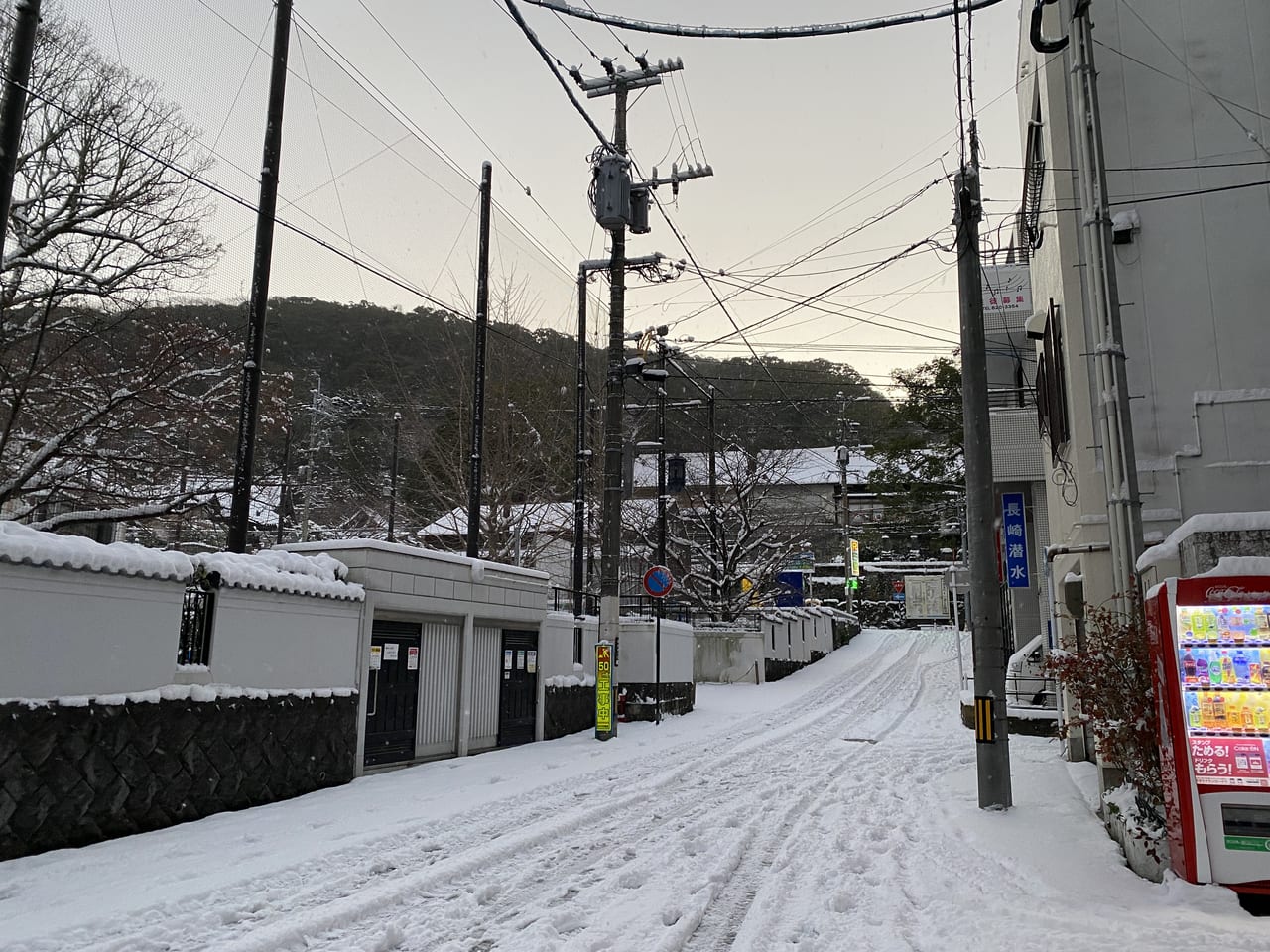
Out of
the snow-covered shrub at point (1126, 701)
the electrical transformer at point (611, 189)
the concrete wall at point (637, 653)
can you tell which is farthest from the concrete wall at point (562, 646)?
the snow-covered shrub at point (1126, 701)

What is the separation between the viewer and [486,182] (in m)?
18.4

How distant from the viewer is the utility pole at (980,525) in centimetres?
896

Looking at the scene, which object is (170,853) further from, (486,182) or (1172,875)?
(486,182)

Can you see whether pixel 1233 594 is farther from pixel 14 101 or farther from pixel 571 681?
pixel 571 681

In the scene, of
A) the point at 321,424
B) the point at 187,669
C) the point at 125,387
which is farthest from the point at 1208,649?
the point at 321,424

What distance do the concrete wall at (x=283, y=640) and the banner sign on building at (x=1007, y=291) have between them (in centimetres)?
1601

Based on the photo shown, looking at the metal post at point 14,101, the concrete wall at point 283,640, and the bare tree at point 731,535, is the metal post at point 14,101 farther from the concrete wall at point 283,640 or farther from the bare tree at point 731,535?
the bare tree at point 731,535

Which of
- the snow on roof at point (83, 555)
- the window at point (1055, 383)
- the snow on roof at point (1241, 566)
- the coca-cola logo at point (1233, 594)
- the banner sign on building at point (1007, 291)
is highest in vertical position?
the banner sign on building at point (1007, 291)

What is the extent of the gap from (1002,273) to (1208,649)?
17137 millimetres

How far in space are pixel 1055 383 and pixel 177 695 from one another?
38.3 ft

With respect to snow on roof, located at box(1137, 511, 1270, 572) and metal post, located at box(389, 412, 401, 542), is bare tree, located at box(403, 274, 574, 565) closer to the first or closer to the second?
metal post, located at box(389, 412, 401, 542)

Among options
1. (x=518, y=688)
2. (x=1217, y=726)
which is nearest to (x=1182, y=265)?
(x=1217, y=726)

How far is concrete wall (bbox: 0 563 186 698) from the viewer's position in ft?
22.8

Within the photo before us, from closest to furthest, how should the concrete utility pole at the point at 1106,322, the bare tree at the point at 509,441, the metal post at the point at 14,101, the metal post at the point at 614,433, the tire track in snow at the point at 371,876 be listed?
the tire track in snow at the point at 371,876
the metal post at the point at 14,101
the concrete utility pole at the point at 1106,322
the metal post at the point at 614,433
the bare tree at the point at 509,441
